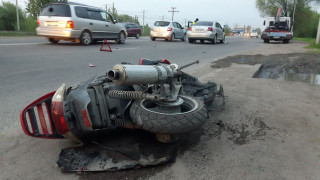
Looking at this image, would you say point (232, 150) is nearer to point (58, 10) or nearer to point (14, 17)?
point (58, 10)

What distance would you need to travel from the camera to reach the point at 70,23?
37.1 feet

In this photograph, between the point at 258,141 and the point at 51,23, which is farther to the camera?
the point at 51,23

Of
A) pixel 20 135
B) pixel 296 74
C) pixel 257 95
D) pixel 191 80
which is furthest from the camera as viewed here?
pixel 296 74

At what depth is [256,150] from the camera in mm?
2486

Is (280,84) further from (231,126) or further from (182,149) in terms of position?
(182,149)

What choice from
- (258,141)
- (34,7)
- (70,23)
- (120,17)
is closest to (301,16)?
(120,17)

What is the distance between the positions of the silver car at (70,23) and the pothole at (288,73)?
7.86 meters

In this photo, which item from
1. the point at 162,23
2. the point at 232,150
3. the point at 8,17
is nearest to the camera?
the point at 232,150

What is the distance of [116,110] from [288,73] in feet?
19.8

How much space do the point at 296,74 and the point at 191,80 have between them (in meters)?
4.63

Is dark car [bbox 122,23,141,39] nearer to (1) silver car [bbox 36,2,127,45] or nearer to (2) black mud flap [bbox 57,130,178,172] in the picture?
(1) silver car [bbox 36,2,127,45]

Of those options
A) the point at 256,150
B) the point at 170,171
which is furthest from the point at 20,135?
the point at 256,150

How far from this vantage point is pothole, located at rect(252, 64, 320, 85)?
20.5 feet

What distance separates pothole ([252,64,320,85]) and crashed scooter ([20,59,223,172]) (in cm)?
458
